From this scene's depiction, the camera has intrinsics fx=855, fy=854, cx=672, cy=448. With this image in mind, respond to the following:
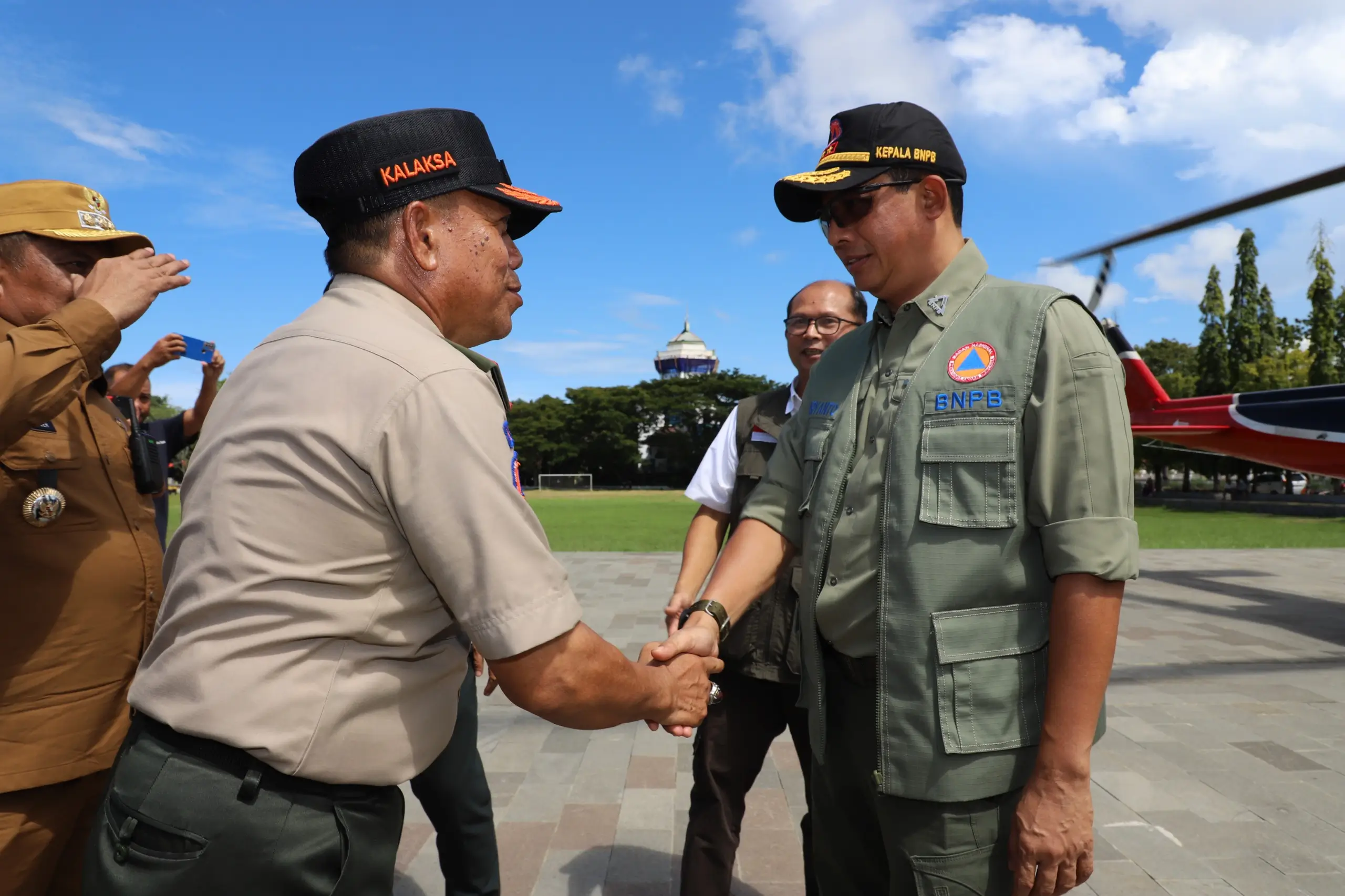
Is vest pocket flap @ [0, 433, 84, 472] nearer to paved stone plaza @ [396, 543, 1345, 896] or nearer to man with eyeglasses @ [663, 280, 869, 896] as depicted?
man with eyeglasses @ [663, 280, 869, 896]

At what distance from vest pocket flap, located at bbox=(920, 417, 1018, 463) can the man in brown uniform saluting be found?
1995mm

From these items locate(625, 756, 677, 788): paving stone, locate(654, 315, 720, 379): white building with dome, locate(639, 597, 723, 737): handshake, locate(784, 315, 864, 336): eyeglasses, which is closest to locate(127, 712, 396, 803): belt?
locate(639, 597, 723, 737): handshake

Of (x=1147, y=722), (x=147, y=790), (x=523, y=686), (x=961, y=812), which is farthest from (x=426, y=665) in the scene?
(x=1147, y=722)

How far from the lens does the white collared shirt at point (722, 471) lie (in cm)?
337

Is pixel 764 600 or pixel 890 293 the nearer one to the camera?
pixel 890 293

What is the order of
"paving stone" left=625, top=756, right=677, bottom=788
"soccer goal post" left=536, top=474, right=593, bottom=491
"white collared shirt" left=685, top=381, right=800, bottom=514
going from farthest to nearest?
"soccer goal post" left=536, top=474, right=593, bottom=491 → "paving stone" left=625, top=756, right=677, bottom=788 → "white collared shirt" left=685, top=381, right=800, bottom=514

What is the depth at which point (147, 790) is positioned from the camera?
1487 mm

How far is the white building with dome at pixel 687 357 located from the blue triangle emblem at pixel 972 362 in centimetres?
11347

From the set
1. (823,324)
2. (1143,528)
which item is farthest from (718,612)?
(1143,528)

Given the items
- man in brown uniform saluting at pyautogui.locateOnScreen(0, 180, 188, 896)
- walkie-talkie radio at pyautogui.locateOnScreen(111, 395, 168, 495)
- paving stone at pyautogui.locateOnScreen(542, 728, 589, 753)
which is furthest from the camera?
paving stone at pyautogui.locateOnScreen(542, 728, 589, 753)

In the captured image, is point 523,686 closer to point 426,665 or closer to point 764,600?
point 426,665

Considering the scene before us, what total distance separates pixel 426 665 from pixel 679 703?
0.70 m

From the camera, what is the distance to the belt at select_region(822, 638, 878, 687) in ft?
6.43

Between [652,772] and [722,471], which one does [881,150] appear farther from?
[652,772]
